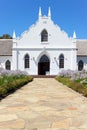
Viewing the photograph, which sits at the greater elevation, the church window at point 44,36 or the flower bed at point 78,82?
the church window at point 44,36

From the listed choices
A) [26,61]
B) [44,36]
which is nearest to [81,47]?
[44,36]

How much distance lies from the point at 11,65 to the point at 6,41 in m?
6.29

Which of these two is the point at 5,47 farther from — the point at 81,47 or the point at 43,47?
the point at 81,47

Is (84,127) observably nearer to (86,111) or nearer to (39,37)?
(86,111)

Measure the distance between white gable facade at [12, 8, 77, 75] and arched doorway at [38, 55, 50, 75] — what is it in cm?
67

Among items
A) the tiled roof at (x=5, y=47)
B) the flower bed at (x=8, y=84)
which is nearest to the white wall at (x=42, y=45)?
the tiled roof at (x=5, y=47)

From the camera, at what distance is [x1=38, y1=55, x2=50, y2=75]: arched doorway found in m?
43.6

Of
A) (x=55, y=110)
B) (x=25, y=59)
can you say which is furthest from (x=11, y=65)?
(x=55, y=110)

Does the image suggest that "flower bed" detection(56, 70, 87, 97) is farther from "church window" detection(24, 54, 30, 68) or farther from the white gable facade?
"church window" detection(24, 54, 30, 68)

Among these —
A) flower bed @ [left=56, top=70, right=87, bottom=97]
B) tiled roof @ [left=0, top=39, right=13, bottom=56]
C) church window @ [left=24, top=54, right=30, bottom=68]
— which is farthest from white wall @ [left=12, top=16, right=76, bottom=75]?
flower bed @ [left=56, top=70, right=87, bottom=97]

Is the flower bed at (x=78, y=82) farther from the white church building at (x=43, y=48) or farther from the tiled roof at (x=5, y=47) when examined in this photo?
the tiled roof at (x=5, y=47)

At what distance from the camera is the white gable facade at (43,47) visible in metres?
42.7

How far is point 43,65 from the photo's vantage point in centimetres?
4438

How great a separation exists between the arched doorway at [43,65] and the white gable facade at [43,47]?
665mm
